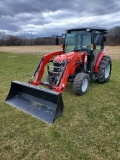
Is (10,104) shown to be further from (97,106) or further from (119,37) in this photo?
(119,37)

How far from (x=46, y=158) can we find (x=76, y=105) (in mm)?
2294

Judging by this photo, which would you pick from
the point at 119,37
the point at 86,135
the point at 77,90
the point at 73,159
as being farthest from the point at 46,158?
the point at 119,37

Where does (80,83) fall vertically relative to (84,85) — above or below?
above

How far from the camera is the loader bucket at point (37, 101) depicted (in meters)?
4.21

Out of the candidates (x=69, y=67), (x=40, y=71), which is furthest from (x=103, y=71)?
(x=40, y=71)

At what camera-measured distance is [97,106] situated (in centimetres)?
515

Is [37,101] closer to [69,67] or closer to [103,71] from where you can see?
[69,67]

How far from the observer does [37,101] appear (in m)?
4.78

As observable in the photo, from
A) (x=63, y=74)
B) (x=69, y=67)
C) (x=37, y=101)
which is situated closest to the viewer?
(x=37, y=101)

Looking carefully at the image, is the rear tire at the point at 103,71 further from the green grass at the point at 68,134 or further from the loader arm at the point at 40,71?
the loader arm at the point at 40,71

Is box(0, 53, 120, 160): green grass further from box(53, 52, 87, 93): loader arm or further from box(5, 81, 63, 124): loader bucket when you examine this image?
box(53, 52, 87, 93): loader arm

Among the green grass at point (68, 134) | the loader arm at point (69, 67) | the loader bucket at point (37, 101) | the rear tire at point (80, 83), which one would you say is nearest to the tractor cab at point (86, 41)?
the loader arm at point (69, 67)

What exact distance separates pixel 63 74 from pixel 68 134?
190cm

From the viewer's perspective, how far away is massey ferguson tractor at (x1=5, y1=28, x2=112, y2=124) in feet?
14.6
